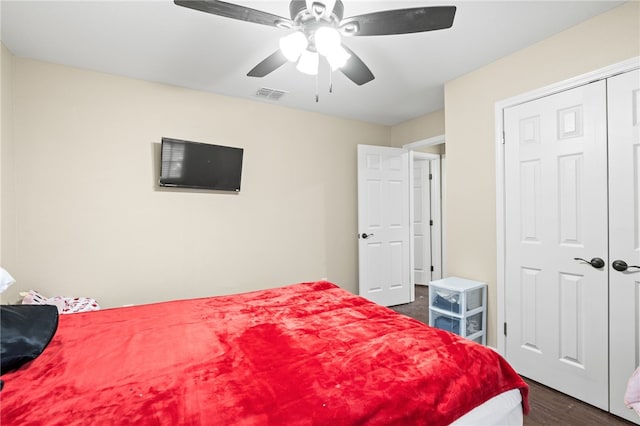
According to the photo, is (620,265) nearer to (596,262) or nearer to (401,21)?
(596,262)

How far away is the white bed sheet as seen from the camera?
120cm

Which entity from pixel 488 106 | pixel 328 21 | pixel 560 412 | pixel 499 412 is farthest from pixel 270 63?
pixel 560 412

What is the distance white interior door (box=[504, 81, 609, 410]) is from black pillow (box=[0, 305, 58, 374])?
3.09 meters

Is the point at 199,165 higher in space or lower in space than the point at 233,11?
lower

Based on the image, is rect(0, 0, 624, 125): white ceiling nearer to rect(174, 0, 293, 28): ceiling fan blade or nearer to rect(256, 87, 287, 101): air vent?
rect(256, 87, 287, 101): air vent

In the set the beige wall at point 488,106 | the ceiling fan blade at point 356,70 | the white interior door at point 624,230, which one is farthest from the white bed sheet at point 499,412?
the ceiling fan blade at point 356,70

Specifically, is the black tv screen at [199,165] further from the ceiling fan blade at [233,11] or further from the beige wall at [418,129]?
the beige wall at [418,129]

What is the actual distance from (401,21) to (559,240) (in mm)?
1960

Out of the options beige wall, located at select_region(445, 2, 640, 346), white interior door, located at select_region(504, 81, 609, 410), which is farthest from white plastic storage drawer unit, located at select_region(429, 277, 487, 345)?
white interior door, located at select_region(504, 81, 609, 410)

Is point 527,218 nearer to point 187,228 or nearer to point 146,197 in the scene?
point 187,228

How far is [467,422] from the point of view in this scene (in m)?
1.18

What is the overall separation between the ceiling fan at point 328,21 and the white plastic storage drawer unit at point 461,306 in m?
2.05

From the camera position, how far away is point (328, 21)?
1.65 m

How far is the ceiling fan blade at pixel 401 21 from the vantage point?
1454 millimetres
